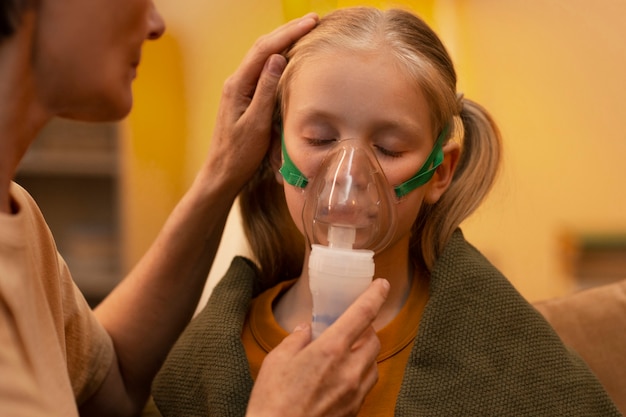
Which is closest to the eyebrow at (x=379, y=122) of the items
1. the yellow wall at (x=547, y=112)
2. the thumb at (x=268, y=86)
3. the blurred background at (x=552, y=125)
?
the thumb at (x=268, y=86)

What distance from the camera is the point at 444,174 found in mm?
1427

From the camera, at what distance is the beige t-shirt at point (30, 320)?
3.04 feet

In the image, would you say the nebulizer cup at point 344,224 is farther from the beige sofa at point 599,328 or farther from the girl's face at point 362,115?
the beige sofa at point 599,328

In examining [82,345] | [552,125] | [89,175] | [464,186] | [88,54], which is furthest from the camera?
[89,175]

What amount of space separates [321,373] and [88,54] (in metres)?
0.49

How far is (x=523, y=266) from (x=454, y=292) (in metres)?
2.09

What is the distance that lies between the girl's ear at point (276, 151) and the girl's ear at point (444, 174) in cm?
27

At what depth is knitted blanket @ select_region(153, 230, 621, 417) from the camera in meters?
1.22

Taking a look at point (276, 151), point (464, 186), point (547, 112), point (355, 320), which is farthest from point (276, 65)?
point (547, 112)

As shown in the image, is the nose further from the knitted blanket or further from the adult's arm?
the knitted blanket

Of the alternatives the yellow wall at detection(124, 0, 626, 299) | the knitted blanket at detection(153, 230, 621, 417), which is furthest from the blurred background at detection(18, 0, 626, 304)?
the knitted blanket at detection(153, 230, 621, 417)

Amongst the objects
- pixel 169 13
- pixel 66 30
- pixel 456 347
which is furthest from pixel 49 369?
pixel 169 13

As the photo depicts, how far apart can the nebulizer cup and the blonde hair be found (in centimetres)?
17

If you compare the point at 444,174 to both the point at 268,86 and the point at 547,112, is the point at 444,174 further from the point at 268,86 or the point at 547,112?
the point at 547,112
